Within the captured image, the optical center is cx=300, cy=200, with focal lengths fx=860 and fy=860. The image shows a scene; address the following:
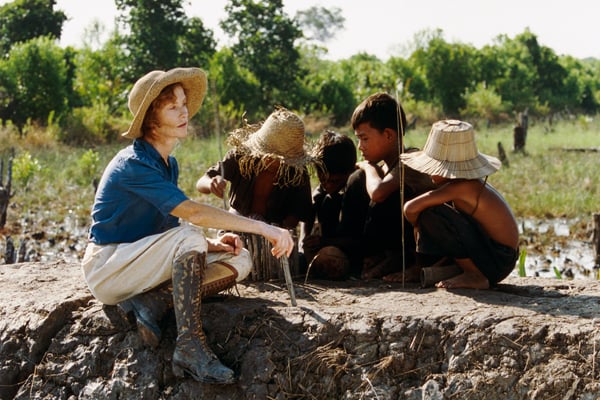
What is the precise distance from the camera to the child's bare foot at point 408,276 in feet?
13.6

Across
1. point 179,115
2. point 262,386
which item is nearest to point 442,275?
point 262,386

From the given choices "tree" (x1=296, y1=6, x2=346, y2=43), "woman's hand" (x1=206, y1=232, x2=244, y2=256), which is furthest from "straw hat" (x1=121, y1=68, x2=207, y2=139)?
"tree" (x1=296, y1=6, x2=346, y2=43)

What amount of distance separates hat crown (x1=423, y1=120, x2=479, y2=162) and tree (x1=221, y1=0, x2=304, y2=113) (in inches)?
613

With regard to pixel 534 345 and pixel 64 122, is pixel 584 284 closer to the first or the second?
pixel 534 345

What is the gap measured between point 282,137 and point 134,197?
1.03m

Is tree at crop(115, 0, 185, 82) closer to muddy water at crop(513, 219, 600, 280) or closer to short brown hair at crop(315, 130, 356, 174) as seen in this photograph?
muddy water at crop(513, 219, 600, 280)

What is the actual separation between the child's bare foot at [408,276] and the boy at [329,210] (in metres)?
0.26

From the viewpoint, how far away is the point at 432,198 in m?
3.81

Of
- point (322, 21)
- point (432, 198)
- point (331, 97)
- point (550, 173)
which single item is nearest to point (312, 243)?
point (432, 198)

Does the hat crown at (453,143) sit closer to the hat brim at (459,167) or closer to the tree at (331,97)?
the hat brim at (459,167)

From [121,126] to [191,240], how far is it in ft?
45.0

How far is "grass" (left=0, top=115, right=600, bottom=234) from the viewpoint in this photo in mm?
9461

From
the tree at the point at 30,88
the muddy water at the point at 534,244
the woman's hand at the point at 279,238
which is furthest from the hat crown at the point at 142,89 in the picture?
the tree at the point at 30,88

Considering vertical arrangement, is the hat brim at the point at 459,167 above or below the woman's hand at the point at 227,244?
above
